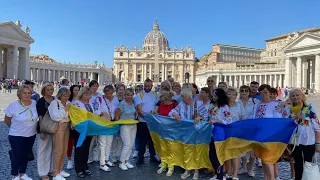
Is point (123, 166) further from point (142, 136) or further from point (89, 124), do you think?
point (89, 124)

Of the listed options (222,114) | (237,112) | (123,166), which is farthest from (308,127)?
(123,166)

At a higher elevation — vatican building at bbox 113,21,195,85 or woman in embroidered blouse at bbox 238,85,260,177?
vatican building at bbox 113,21,195,85

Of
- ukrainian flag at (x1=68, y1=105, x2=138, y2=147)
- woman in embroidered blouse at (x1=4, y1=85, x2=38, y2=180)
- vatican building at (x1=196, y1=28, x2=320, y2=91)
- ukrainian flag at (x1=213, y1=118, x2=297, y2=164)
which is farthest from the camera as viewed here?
vatican building at (x1=196, y1=28, x2=320, y2=91)

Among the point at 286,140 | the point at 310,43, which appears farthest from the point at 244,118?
the point at 310,43

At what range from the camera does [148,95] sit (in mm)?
6969

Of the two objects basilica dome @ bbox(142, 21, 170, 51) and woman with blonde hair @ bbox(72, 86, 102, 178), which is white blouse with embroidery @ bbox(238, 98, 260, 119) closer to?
woman with blonde hair @ bbox(72, 86, 102, 178)

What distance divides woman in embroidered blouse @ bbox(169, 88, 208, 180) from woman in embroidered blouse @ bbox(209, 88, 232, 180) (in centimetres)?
23

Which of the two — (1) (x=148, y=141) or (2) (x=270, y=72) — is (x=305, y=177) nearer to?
(1) (x=148, y=141)

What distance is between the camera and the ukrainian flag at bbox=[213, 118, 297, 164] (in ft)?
16.5

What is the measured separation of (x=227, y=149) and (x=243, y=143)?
324mm

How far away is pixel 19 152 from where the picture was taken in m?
5.34

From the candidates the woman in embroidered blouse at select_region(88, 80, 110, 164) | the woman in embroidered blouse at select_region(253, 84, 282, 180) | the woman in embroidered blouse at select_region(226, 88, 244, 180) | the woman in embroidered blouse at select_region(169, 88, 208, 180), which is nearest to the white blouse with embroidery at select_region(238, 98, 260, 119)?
the woman in embroidered blouse at select_region(226, 88, 244, 180)

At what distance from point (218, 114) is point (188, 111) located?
2.27 feet

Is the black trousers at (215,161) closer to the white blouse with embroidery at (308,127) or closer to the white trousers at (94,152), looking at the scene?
the white blouse with embroidery at (308,127)
